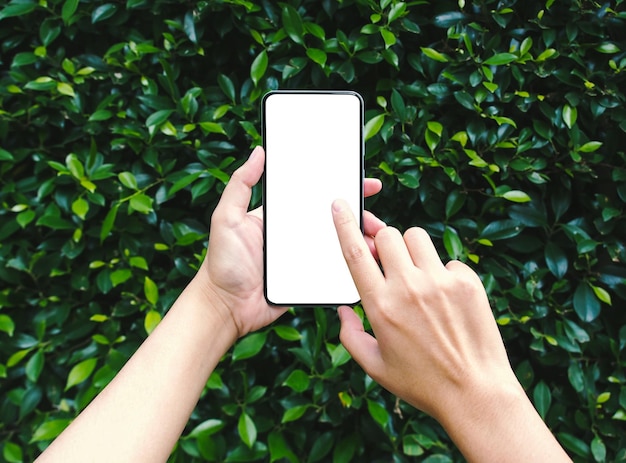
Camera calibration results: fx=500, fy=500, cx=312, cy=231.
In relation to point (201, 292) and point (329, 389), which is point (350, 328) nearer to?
point (201, 292)

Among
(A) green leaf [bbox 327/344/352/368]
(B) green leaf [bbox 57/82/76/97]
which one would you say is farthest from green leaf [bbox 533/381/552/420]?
(B) green leaf [bbox 57/82/76/97]

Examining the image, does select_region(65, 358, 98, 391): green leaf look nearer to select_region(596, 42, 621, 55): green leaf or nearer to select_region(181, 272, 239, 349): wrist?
select_region(181, 272, 239, 349): wrist

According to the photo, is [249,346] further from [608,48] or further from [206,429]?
[608,48]

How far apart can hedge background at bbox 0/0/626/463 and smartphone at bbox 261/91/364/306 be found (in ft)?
0.84

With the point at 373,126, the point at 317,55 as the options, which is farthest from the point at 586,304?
the point at 317,55

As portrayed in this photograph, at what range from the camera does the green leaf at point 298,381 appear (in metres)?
1.26

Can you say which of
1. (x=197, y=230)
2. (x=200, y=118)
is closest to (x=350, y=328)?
(x=197, y=230)

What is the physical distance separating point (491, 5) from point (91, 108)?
3.76 feet

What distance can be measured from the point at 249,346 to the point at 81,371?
1.52 feet

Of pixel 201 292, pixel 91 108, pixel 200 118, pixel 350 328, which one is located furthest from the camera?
pixel 91 108

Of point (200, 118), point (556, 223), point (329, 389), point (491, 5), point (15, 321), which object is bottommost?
point (329, 389)

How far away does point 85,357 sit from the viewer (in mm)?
1359

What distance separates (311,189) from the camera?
40.1 inches

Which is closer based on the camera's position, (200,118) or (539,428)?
(539,428)
